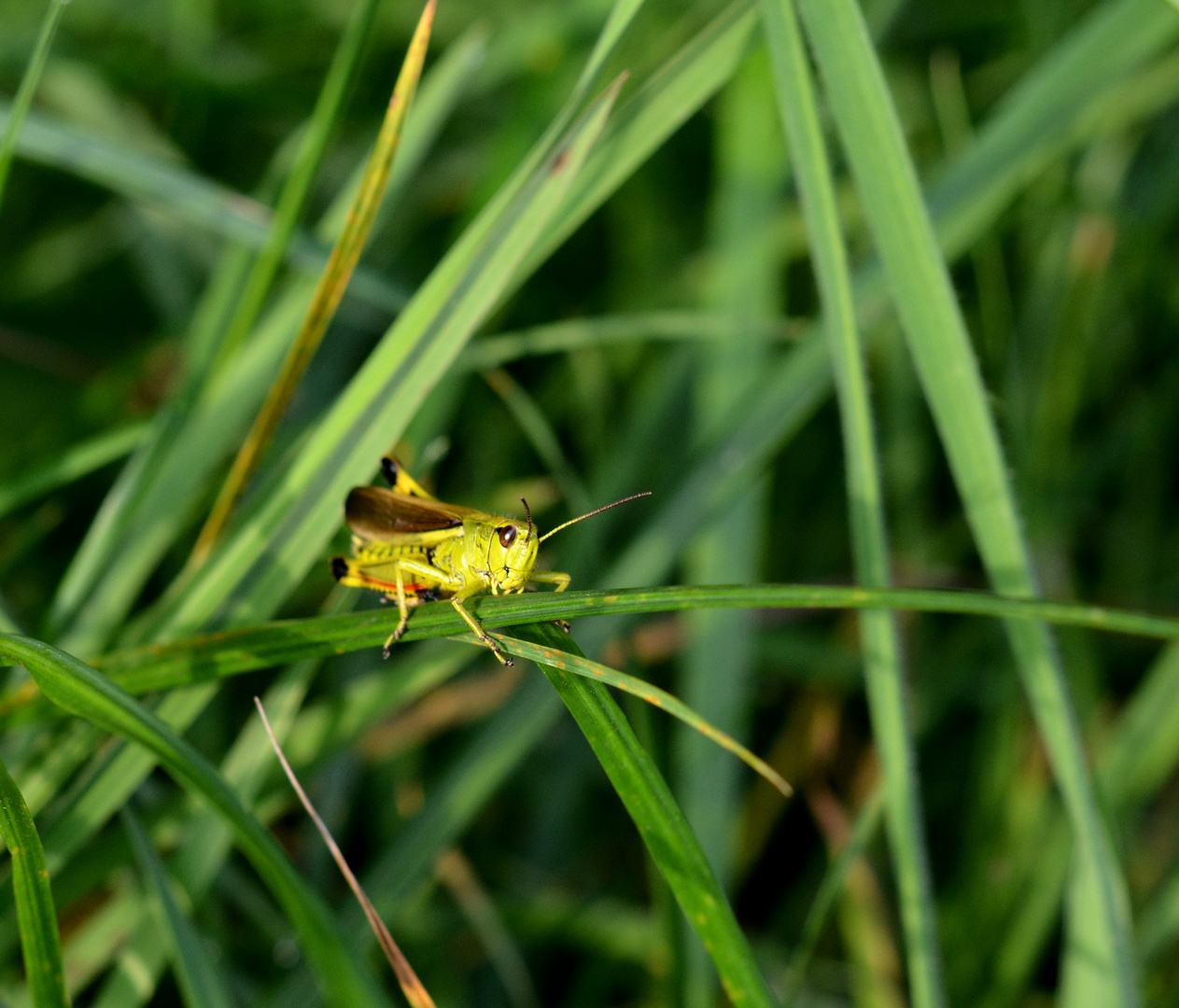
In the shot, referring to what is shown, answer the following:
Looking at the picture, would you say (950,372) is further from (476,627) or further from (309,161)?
(309,161)

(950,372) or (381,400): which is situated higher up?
(950,372)

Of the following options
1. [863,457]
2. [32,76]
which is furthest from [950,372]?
[32,76]

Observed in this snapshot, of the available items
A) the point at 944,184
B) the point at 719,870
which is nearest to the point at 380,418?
the point at 719,870

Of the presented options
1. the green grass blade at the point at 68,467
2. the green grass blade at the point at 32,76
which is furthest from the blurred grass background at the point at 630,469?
the green grass blade at the point at 32,76

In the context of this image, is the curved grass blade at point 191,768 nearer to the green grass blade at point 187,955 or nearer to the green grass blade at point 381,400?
the green grass blade at point 187,955

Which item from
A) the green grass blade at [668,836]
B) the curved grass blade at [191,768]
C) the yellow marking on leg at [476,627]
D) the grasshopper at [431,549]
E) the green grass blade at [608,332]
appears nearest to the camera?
the curved grass blade at [191,768]

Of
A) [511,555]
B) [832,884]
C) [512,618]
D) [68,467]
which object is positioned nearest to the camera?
[512,618]
